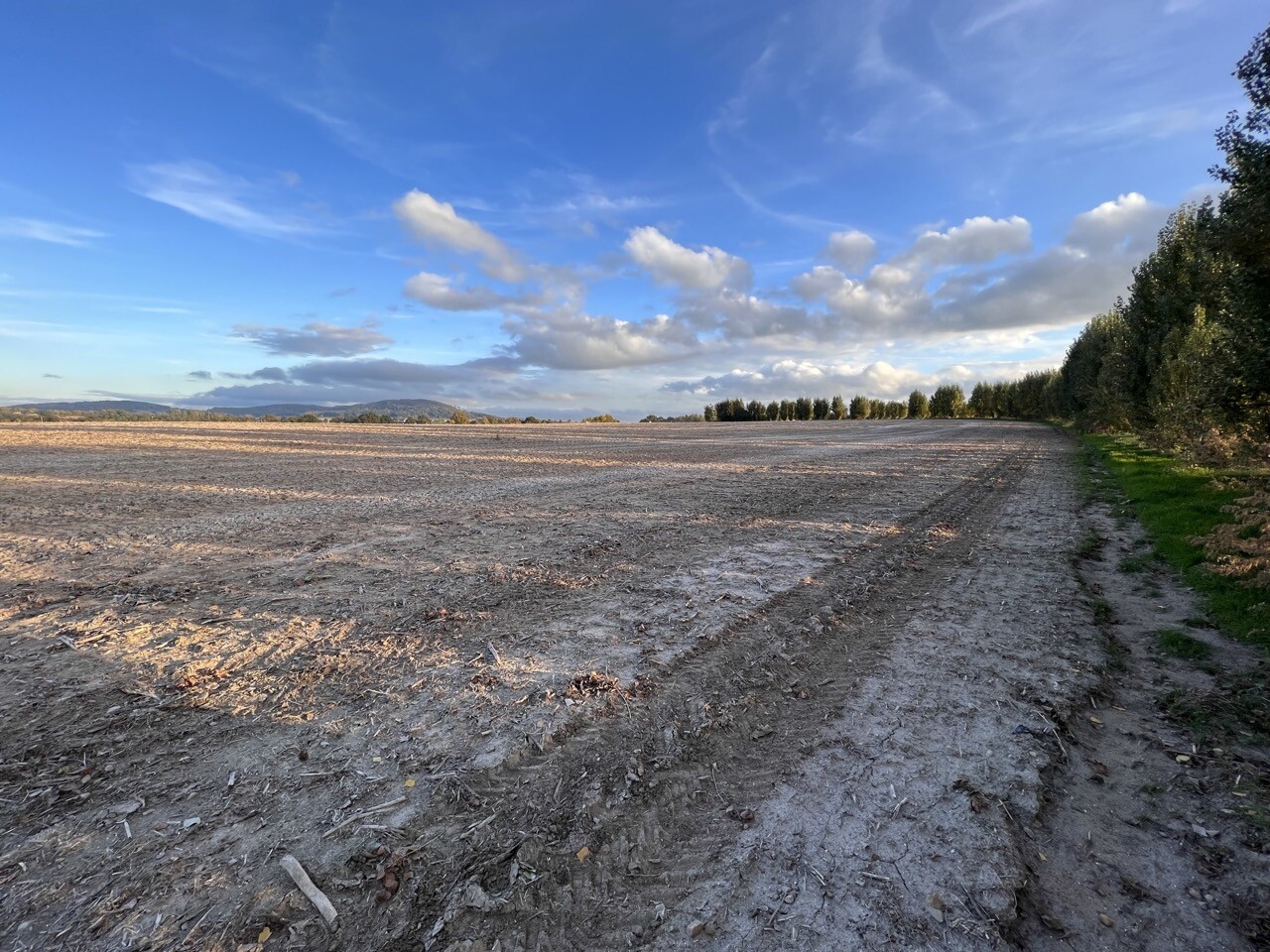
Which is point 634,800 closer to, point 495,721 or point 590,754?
point 590,754

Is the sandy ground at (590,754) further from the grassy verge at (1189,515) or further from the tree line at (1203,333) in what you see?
the tree line at (1203,333)

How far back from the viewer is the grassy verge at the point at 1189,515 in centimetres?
564

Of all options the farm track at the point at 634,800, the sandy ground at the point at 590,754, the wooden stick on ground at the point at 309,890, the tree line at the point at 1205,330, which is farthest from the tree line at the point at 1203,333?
the wooden stick on ground at the point at 309,890

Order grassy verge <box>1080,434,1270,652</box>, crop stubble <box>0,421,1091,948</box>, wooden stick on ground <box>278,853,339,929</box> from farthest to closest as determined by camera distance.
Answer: grassy verge <box>1080,434,1270,652</box> → crop stubble <box>0,421,1091,948</box> → wooden stick on ground <box>278,853,339,929</box>

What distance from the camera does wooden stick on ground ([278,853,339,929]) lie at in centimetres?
238

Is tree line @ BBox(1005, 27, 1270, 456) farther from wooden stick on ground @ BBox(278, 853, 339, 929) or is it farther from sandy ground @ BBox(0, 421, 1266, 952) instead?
wooden stick on ground @ BBox(278, 853, 339, 929)

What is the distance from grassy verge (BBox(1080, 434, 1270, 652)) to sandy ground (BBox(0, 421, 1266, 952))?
48cm

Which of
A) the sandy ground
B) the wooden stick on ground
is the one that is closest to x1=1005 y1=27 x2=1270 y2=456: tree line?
the sandy ground

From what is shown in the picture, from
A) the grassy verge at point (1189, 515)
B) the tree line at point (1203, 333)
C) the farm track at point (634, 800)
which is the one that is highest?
the tree line at point (1203, 333)

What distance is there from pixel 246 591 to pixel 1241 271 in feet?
41.8

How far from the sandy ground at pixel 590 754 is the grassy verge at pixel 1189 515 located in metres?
0.48

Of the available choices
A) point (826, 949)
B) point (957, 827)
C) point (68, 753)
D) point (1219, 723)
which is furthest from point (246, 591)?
point (1219, 723)

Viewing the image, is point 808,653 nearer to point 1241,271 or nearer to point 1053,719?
point 1053,719

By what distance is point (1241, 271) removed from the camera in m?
6.88
